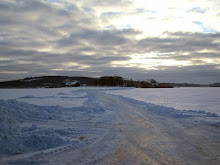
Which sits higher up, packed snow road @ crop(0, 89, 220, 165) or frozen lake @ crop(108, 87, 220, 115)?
frozen lake @ crop(108, 87, 220, 115)

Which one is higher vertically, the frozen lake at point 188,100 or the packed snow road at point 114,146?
the frozen lake at point 188,100

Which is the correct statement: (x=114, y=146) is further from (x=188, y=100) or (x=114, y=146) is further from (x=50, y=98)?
(x=50, y=98)

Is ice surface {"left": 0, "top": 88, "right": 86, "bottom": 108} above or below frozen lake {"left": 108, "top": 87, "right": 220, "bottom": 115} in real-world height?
below

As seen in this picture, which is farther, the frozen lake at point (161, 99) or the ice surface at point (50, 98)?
the ice surface at point (50, 98)

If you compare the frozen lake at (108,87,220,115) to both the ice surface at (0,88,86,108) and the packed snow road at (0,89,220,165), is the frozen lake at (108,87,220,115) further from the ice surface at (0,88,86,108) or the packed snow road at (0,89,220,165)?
the ice surface at (0,88,86,108)

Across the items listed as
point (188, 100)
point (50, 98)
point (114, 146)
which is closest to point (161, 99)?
point (188, 100)

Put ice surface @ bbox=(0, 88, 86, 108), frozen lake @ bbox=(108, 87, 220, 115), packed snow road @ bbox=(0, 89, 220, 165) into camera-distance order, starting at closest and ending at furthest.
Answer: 1. packed snow road @ bbox=(0, 89, 220, 165)
2. frozen lake @ bbox=(108, 87, 220, 115)
3. ice surface @ bbox=(0, 88, 86, 108)

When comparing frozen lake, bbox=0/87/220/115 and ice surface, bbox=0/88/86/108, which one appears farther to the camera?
ice surface, bbox=0/88/86/108

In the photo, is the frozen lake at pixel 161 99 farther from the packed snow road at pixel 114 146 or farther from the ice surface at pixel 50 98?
the packed snow road at pixel 114 146

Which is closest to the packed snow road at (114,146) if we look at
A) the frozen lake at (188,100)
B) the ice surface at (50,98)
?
the frozen lake at (188,100)

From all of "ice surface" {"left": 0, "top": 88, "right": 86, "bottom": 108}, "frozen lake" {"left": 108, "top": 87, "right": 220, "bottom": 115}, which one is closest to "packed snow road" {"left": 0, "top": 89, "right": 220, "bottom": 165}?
"frozen lake" {"left": 108, "top": 87, "right": 220, "bottom": 115}

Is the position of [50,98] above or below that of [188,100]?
below

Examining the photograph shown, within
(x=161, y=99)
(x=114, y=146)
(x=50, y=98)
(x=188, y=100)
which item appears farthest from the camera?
(x=50, y=98)

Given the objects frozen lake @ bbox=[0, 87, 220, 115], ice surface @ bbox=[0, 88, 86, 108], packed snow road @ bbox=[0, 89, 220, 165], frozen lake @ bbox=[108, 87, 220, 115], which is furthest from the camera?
ice surface @ bbox=[0, 88, 86, 108]
